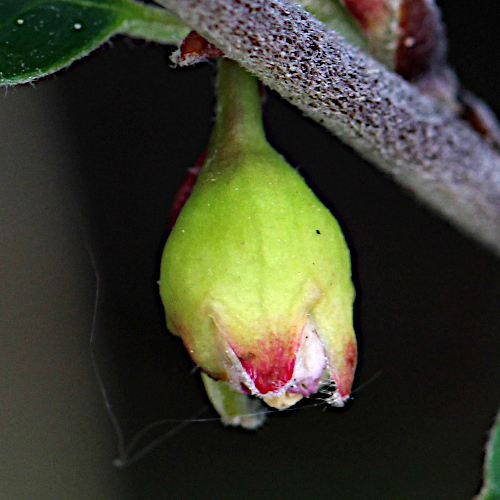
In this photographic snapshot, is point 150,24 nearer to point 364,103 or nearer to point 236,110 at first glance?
point 236,110

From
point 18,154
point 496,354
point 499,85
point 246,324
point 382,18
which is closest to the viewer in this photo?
point 246,324

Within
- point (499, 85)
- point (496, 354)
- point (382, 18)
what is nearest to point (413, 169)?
point (382, 18)

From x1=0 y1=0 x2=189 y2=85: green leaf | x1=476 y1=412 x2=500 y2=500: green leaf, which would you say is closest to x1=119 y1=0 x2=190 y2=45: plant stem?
x1=0 y1=0 x2=189 y2=85: green leaf

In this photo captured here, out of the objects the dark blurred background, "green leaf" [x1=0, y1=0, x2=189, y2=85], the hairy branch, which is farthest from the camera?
the dark blurred background

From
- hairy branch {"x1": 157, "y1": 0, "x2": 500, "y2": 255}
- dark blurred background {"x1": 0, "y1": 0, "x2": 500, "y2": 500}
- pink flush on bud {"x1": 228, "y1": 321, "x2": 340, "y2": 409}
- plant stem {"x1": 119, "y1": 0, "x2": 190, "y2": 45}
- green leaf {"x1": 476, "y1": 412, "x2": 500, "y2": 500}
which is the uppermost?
plant stem {"x1": 119, "y1": 0, "x2": 190, "y2": 45}

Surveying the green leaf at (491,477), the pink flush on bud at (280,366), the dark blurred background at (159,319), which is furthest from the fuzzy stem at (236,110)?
the dark blurred background at (159,319)

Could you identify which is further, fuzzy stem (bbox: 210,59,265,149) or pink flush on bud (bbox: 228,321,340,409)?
fuzzy stem (bbox: 210,59,265,149)

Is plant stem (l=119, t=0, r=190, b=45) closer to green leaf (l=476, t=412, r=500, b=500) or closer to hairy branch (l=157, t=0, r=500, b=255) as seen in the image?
hairy branch (l=157, t=0, r=500, b=255)

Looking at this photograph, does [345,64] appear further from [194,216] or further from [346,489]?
[346,489]
